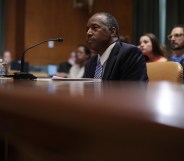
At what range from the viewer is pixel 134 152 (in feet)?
0.58

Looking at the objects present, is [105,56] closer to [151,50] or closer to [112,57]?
[112,57]

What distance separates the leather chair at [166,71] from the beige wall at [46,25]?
5.20 m

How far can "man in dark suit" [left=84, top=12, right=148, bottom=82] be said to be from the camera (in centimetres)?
207

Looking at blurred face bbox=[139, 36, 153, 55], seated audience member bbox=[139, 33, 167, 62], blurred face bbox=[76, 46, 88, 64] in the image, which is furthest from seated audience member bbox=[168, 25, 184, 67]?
blurred face bbox=[76, 46, 88, 64]

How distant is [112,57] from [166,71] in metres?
0.35

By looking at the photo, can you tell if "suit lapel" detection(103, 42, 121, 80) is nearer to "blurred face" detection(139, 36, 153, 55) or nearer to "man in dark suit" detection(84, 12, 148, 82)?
"man in dark suit" detection(84, 12, 148, 82)

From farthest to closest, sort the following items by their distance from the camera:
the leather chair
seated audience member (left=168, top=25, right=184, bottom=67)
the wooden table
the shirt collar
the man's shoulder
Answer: seated audience member (left=168, top=25, right=184, bottom=67) < the shirt collar < the man's shoulder < the leather chair < the wooden table

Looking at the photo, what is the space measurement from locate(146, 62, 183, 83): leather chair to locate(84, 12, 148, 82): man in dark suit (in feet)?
0.44

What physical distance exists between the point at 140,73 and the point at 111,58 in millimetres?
222

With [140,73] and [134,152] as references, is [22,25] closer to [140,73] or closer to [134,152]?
[140,73]

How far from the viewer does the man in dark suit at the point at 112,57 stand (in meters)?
2.07

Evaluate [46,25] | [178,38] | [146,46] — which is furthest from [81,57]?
[46,25]

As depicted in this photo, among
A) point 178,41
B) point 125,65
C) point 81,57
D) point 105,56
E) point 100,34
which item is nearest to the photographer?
point 125,65

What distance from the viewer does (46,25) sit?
7.62 meters
